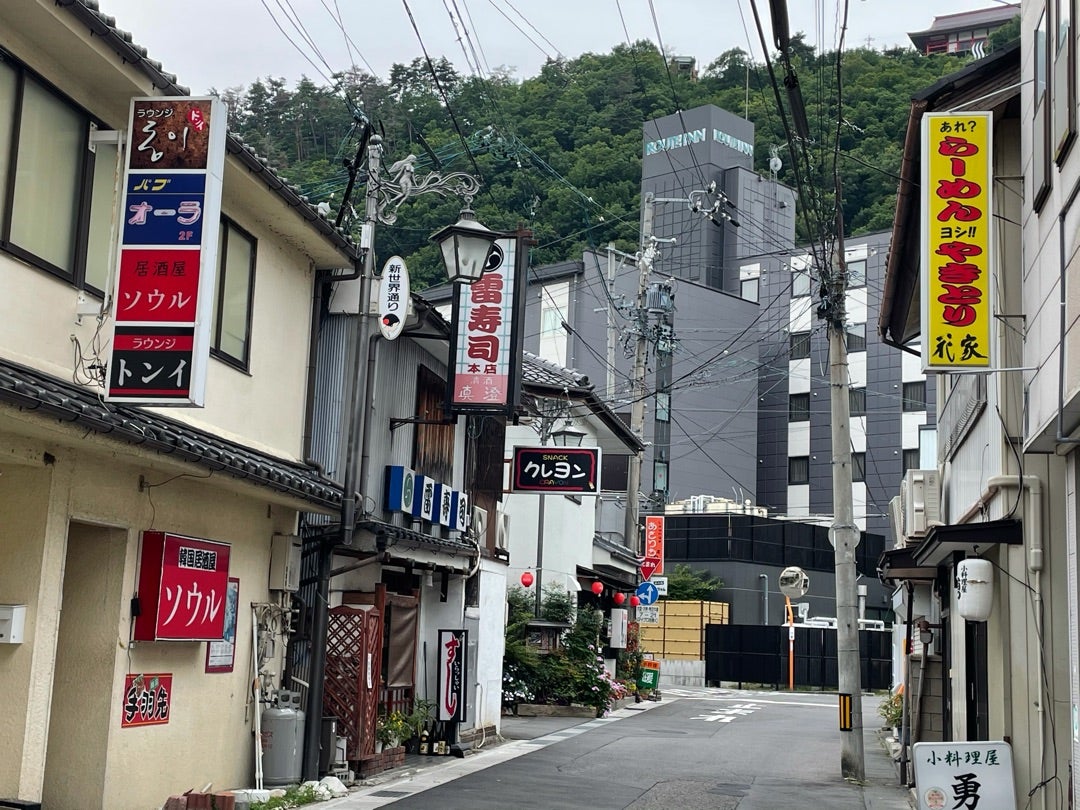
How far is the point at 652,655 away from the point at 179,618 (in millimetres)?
40324

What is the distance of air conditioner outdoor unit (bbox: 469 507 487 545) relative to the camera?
2236 cm

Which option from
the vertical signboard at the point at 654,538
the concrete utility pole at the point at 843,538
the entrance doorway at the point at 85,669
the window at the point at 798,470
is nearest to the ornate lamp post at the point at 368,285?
the entrance doorway at the point at 85,669

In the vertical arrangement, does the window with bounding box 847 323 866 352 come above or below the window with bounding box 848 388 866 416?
above

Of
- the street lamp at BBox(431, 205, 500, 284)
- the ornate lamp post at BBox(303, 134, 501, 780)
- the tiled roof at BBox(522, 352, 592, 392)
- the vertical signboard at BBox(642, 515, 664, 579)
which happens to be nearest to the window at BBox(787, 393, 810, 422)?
the vertical signboard at BBox(642, 515, 664, 579)

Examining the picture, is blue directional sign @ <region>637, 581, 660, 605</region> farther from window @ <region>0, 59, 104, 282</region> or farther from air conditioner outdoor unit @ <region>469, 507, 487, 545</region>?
window @ <region>0, 59, 104, 282</region>

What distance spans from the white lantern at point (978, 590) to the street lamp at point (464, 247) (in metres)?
7.58

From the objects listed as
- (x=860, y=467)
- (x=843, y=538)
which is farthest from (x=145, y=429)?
(x=860, y=467)

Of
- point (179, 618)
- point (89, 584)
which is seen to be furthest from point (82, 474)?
point (179, 618)

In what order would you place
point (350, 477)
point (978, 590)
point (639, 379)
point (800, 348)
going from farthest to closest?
point (800, 348) < point (639, 379) < point (350, 477) < point (978, 590)

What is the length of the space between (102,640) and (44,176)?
14.6 feet

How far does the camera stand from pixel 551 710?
98.5 feet

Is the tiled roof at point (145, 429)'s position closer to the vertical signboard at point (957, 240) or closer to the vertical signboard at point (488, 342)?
the vertical signboard at point (488, 342)

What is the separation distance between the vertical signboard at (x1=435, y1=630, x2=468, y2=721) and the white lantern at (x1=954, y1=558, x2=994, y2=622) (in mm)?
10112

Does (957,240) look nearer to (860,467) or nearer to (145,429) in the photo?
(145,429)
